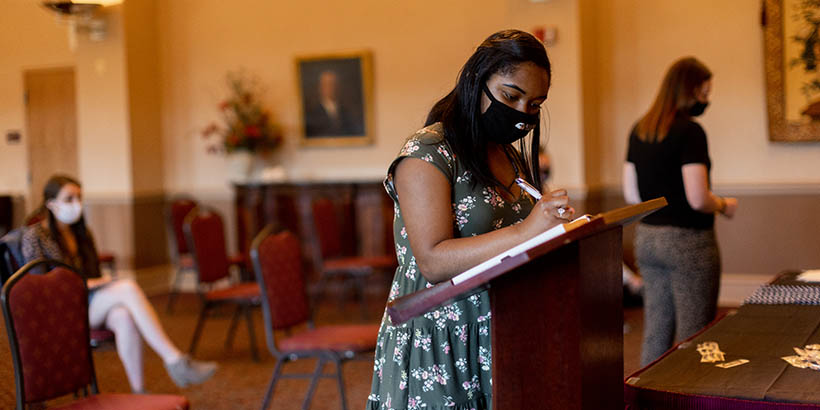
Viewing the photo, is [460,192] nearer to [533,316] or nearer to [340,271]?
[533,316]

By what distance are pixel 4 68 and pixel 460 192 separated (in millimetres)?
9386

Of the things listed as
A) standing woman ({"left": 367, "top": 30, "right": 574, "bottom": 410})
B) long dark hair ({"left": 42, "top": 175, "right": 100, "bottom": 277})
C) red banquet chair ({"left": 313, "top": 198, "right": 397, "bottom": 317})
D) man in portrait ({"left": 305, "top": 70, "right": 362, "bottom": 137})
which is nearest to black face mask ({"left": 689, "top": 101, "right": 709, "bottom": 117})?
standing woman ({"left": 367, "top": 30, "right": 574, "bottom": 410})

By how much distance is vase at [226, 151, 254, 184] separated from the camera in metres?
8.34

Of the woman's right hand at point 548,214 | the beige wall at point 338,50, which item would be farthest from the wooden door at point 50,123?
the woman's right hand at point 548,214

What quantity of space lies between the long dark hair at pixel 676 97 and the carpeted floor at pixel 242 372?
109 cm

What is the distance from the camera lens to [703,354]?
92.5 inches

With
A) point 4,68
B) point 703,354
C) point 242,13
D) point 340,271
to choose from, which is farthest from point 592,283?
point 4,68

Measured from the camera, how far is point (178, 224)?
26.0ft

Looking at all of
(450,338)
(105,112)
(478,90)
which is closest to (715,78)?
(105,112)

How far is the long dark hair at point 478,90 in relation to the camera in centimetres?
179

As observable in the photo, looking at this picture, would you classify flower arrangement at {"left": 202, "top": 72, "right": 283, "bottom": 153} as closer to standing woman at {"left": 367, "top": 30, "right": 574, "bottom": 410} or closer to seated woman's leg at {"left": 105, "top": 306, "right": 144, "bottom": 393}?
seated woman's leg at {"left": 105, "top": 306, "right": 144, "bottom": 393}

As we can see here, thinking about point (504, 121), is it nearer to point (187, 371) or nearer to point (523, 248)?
point (523, 248)

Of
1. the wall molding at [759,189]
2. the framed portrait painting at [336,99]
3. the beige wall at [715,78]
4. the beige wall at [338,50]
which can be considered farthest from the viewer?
the framed portrait painting at [336,99]

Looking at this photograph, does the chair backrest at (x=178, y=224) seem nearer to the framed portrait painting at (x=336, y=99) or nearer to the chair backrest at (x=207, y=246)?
the framed portrait painting at (x=336, y=99)
